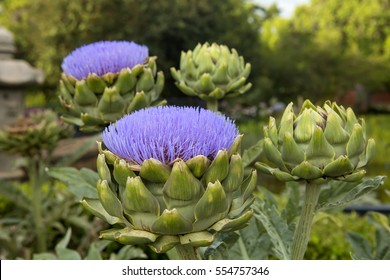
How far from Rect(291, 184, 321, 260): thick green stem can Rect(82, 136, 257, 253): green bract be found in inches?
4.6

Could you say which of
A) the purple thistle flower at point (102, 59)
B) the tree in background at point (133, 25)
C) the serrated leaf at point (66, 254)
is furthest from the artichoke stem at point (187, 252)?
the tree in background at point (133, 25)

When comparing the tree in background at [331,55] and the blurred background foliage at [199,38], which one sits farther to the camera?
the tree in background at [331,55]

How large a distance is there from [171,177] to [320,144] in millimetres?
163

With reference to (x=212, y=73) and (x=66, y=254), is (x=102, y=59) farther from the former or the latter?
(x=66, y=254)

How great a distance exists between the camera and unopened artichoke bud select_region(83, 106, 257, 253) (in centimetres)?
50

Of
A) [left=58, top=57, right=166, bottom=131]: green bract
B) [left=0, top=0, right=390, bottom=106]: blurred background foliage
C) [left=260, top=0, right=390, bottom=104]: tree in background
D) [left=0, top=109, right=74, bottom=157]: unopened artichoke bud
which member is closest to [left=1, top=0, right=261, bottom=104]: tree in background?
[left=0, top=0, right=390, bottom=106]: blurred background foliage

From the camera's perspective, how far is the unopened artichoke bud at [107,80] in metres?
0.80

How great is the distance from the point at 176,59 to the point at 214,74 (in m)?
8.54

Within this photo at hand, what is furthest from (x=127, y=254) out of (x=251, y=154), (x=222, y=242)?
(x=222, y=242)

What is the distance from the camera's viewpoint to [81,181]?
2.71 ft

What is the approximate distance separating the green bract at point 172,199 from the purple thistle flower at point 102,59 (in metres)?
0.29

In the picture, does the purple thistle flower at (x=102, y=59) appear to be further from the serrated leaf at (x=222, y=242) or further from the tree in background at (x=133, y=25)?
the tree in background at (x=133, y=25)

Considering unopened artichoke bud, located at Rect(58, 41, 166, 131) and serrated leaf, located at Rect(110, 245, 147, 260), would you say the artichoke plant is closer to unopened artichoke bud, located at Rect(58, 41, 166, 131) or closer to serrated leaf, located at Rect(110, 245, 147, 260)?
unopened artichoke bud, located at Rect(58, 41, 166, 131)

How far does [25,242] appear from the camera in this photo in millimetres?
1596
